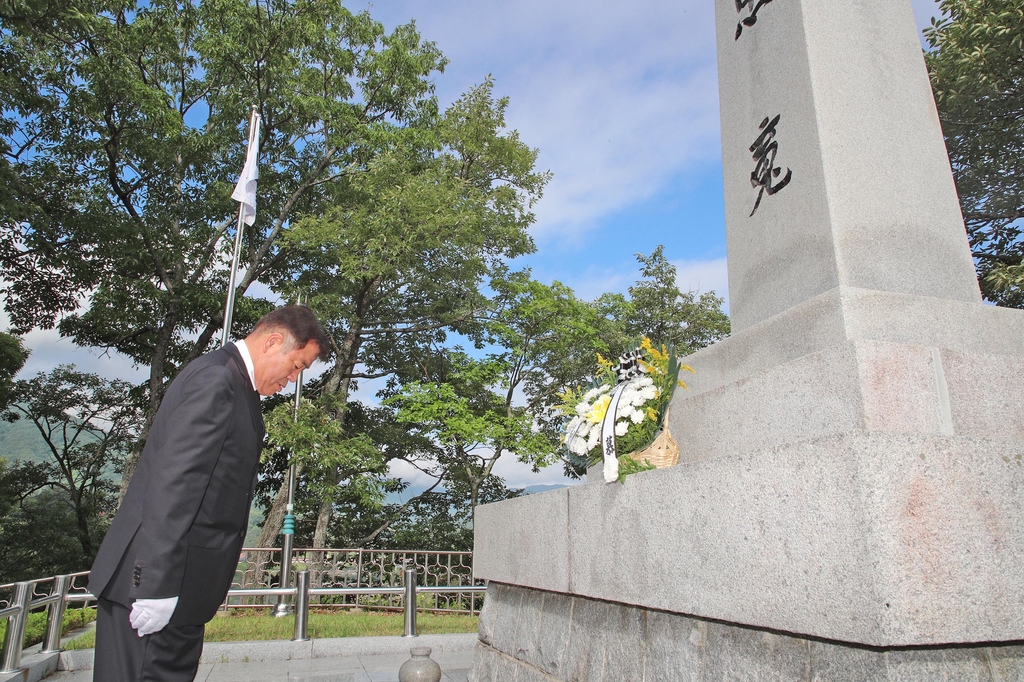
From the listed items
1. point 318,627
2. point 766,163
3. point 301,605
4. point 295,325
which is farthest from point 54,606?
point 766,163

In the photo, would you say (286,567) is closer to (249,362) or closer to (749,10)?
(249,362)

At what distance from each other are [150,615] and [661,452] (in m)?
2.53

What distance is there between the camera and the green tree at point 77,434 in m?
22.6

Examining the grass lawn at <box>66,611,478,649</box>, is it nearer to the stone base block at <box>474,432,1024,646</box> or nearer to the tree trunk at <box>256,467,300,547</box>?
the tree trunk at <box>256,467,300,547</box>

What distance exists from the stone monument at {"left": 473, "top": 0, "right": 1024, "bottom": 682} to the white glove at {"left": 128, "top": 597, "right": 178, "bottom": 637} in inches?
80.1

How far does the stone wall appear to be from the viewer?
200 centimetres

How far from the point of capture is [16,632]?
6102 mm

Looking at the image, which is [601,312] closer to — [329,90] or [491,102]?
[491,102]

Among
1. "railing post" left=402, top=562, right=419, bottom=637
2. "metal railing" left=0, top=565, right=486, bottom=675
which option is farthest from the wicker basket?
"railing post" left=402, top=562, right=419, bottom=637

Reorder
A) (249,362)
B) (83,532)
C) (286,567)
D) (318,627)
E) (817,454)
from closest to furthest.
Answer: (817,454), (249,362), (318,627), (286,567), (83,532)

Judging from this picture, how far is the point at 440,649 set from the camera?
28.7 ft

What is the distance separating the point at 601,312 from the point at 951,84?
10.7 m

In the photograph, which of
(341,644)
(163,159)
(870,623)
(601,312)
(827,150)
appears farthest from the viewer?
(601,312)

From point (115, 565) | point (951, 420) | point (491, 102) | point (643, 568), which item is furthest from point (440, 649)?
point (491, 102)
